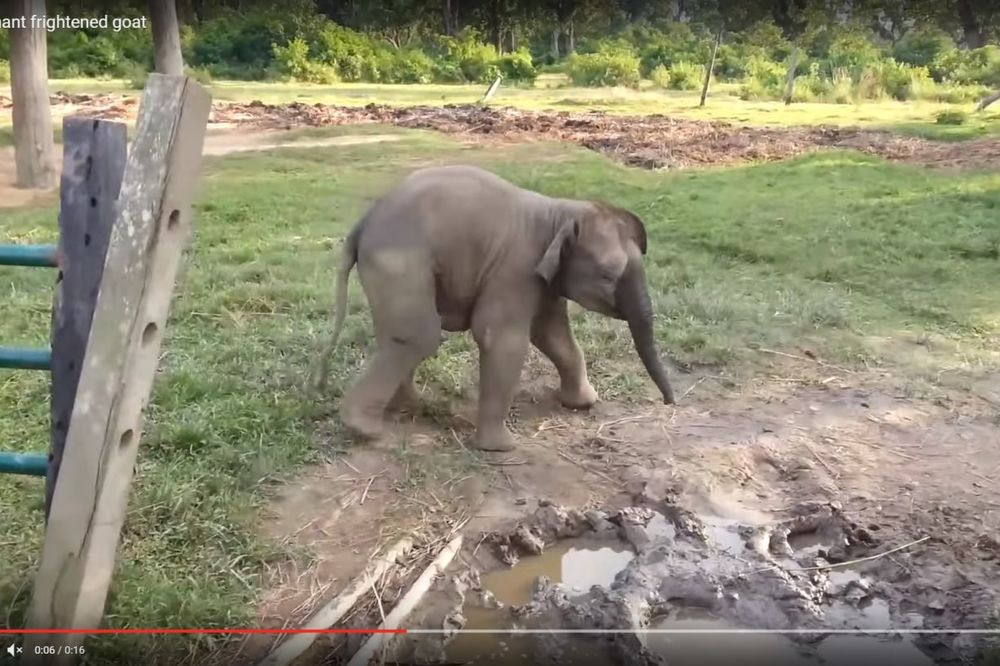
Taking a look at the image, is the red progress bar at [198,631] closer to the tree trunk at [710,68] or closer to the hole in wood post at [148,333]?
the hole in wood post at [148,333]

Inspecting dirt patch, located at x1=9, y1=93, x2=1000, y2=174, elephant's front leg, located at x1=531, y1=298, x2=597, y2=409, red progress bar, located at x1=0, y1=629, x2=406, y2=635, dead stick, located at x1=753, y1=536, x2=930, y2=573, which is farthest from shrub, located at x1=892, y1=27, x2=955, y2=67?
red progress bar, located at x1=0, y1=629, x2=406, y2=635

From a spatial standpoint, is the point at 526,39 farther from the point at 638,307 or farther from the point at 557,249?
the point at 638,307

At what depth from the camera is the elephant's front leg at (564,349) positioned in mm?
2869

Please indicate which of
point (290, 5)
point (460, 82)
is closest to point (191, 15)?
point (290, 5)

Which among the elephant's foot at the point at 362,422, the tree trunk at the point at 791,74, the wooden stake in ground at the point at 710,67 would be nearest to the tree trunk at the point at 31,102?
the elephant's foot at the point at 362,422

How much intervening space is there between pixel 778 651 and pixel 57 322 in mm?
1467

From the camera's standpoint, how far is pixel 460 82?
9.37 ft

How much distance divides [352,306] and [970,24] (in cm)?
197

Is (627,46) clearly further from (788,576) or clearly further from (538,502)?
(788,576)

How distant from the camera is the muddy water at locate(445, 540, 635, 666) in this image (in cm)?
189

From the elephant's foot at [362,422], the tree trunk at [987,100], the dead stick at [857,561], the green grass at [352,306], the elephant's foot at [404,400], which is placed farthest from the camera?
the tree trunk at [987,100]

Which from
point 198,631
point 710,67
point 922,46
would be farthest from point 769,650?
point 710,67

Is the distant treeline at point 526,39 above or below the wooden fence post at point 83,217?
above

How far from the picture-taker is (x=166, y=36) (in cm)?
229
